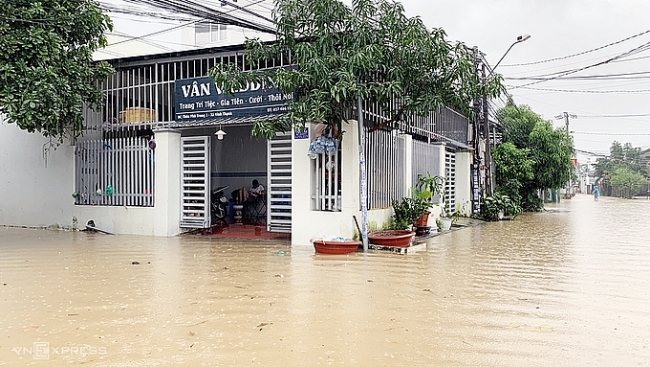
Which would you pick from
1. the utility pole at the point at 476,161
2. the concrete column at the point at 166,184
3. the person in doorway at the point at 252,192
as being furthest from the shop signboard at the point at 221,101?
the utility pole at the point at 476,161

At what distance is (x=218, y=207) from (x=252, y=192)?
1.21 metres

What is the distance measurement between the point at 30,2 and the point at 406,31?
6.98 meters

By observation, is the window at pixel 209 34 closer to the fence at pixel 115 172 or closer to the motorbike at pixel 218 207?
the motorbike at pixel 218 207

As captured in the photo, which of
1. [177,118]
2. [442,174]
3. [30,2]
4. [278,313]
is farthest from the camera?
[442,174]

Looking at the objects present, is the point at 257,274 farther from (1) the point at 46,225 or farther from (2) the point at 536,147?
(2) the point at 536,147

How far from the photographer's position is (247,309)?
529 cm

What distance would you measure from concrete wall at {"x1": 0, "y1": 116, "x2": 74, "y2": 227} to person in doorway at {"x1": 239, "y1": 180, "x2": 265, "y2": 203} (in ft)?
14.1

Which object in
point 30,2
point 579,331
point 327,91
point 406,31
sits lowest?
point 579,331

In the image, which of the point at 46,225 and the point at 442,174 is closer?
the point at 46,225

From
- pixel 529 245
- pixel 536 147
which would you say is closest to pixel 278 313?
pixel 529 245

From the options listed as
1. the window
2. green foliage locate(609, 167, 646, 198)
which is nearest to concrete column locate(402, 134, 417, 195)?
the window

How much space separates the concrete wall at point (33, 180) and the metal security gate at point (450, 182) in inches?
428

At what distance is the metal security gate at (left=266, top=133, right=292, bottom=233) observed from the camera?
1080 centimetres

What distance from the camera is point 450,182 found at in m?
17.1
